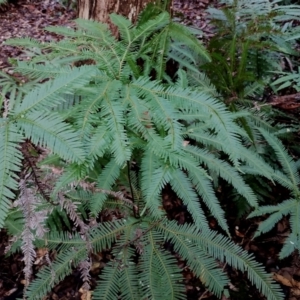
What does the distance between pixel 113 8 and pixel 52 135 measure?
1614 mm

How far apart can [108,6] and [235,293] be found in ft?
7.21

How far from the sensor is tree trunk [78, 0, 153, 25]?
2.47 m

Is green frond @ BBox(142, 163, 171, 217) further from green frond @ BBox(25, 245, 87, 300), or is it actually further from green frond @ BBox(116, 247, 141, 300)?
green frond @ BBox(25, 245, 87, 300)

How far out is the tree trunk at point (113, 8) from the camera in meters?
2.47

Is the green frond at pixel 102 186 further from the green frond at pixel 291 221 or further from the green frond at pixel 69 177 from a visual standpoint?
the green frond at pixel 291 221

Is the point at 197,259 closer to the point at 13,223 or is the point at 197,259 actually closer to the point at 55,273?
the point at 55,273

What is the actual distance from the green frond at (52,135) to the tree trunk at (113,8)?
1555mm

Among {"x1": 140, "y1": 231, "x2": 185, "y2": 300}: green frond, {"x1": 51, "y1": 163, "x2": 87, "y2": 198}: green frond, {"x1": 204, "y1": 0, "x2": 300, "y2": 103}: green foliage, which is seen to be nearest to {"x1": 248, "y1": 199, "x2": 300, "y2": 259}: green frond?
{"x1": 140, "y1": 231, "x2": 185, "y2": 300}: green frond

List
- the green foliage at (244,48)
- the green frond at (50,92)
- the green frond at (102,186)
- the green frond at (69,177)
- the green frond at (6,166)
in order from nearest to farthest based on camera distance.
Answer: the green frond at (6,166) < the green frond at (50,92) < the green frond at (69,177) < the green frond at (102,186) < the green foliage at (244,48)

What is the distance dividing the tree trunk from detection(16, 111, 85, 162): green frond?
155cm

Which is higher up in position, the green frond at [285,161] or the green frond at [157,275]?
the green frond at [285,161]

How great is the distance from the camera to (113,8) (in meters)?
2.49

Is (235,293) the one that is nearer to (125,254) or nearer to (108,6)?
(125,254)

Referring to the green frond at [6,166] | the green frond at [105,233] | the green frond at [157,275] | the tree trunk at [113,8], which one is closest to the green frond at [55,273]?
the green frond at [105,233]
